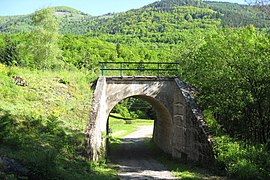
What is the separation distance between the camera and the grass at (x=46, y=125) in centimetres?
929

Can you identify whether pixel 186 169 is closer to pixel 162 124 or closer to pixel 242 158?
pixel 242 158

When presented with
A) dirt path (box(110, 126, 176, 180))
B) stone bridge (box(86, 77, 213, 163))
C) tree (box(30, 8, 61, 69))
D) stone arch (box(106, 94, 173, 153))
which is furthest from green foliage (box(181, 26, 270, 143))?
tree (box(30, 8, 61, 69))

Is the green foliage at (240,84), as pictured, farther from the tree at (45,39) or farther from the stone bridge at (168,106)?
the tree at (45,39)

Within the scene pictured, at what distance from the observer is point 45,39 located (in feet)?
128

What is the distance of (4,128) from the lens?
1080 cm

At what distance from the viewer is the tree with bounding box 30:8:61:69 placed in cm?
3838

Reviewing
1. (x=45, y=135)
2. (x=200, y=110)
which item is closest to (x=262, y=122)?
(x=200, y=110)

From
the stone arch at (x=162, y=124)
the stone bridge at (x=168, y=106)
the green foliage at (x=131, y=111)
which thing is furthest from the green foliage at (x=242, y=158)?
the green foliage at (x=131, y=111)

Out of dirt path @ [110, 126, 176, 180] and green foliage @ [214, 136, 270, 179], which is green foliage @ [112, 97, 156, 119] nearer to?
dirt path @ [110, 126, 176, 180]

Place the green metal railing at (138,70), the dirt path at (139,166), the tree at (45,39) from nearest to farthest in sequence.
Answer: the dirt path at (139,166) → the green metal railing at (138,70) → the tree at (45,39)

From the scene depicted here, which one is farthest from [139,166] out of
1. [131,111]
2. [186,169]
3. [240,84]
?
[131,111]

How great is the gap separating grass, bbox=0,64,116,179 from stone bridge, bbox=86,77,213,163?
1.10m

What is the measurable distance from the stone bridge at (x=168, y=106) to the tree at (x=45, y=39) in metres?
20.3

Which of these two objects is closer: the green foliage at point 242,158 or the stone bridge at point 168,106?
the green foliage at point 242,158
